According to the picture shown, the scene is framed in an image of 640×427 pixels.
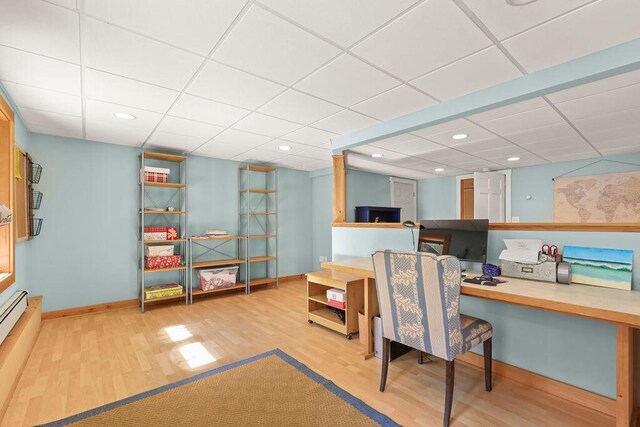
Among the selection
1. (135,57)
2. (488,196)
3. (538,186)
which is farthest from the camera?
(488,196)

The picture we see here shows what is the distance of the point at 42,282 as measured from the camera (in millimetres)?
3518

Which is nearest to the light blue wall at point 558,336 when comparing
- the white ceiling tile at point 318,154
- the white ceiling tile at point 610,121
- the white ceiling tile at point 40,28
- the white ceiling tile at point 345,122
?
the white ceiling tile at point 345,122

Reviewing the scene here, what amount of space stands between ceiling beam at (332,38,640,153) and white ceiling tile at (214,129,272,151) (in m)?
1.48

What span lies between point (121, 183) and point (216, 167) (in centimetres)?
135

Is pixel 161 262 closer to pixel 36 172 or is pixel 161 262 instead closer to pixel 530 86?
pixel 36 172

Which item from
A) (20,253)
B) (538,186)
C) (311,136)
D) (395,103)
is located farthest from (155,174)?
(538,186)

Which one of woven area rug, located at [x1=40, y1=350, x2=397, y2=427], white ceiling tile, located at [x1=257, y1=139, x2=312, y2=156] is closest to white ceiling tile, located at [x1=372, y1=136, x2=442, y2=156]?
white ceiling tile, located at [x1=257, y1=139, x2=312, y2=156]

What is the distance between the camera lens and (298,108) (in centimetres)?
Result: 275

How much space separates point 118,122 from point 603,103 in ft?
14.9

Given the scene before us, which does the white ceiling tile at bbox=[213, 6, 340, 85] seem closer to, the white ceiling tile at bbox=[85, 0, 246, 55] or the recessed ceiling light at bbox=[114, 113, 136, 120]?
the white ceiling tile at bbox=[85, 0, 246, 55]

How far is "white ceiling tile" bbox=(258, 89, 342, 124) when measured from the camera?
252 cm

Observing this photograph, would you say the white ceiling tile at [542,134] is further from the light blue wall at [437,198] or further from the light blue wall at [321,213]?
the light blue wall at [321,213]

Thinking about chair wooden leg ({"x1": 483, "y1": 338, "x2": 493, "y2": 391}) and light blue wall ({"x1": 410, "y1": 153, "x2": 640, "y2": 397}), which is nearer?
light blue wall ({"x1": 410, "y1": 153, "x2": 640, "y2": 397})

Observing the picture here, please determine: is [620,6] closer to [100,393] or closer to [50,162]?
[100,393]
